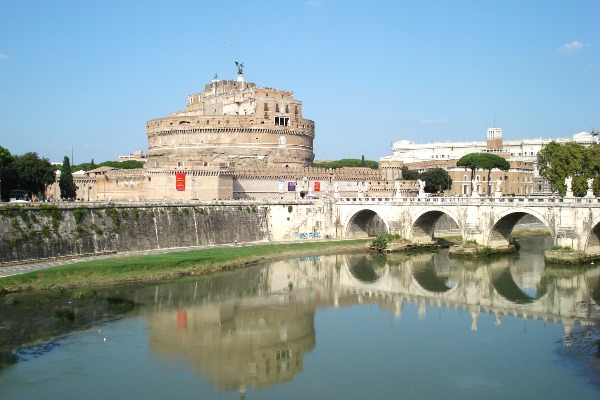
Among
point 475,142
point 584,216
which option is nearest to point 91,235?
point 584,216

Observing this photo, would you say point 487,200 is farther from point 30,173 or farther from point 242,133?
point 30,173

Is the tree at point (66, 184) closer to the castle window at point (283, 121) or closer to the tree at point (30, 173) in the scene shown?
the tree at point (30, 173)

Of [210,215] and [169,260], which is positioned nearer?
[169,260]

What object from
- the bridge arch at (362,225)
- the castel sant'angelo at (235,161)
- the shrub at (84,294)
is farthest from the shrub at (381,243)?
the shrub at (84,294)

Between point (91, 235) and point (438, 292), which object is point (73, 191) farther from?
point (438, 292)

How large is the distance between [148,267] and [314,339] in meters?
12.4

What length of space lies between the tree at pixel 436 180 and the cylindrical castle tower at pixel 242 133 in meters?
13.4

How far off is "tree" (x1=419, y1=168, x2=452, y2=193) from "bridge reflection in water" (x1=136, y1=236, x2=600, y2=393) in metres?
30.4

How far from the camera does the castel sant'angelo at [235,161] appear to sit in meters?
49.9

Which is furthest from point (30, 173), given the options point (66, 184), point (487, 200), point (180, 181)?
point (487, 200)

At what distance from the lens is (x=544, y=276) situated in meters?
32.9

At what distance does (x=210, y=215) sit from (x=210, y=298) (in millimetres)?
15121

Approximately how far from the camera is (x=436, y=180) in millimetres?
70688

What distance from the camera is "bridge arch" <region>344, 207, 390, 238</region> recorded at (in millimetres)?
A: 49125
